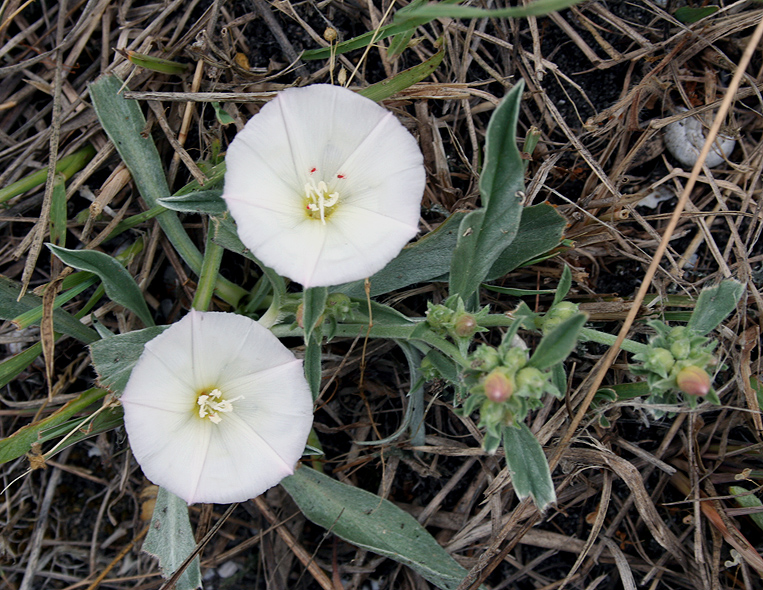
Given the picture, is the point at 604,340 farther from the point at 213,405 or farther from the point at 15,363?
the point at 15,363

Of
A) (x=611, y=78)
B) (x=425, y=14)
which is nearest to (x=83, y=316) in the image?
(x=425, y=14)

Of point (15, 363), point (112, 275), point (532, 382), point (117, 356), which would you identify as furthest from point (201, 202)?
point (532, 382)

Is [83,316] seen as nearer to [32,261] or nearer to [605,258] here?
[32,261]

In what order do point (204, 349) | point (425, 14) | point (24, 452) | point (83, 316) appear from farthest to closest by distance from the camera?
point (83, 316) < point (24, 452) < point (204, 349) < point (425, 14)

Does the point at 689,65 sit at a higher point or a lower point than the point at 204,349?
higher

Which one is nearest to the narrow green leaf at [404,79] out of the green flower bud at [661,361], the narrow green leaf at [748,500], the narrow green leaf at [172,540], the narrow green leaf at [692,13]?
the narrow green leaf at [692,13]

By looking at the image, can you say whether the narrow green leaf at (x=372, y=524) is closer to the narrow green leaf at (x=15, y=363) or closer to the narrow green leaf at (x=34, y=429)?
the narrow green leaf at (x=34, y=429)
